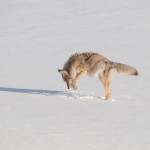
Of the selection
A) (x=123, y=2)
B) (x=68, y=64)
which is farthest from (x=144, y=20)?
(x=68, y=64)

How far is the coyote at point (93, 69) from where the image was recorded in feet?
48.2

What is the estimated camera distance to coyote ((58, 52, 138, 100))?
14703 millimetres

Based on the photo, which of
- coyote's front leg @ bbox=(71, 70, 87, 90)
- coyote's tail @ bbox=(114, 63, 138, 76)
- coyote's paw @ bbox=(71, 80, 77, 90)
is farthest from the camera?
coyote's paw @ bbox=(71, 80, 77, 90)

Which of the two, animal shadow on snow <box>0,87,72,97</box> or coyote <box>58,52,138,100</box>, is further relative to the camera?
animal shadow on snow <box>0,87,72,97</box>

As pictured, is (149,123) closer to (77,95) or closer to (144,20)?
(77,95)

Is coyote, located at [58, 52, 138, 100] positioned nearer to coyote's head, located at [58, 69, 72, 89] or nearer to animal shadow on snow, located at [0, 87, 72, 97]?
coyote's head, located at [58, 69, 72, 89]

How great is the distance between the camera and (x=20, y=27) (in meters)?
28.8

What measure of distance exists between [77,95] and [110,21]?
47.3ft

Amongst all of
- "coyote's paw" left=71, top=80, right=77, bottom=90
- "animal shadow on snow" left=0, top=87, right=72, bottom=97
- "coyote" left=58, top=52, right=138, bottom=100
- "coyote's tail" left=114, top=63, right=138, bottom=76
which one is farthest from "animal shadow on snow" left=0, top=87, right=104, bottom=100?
"coyote's tail" left=114, top=63, right=138, bottom=76

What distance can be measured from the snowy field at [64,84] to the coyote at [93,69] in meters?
0.39

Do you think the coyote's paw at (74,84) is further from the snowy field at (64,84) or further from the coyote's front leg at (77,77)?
the snowy field at (64,84)

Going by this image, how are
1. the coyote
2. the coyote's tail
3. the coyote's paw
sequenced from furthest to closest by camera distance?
1. the coyote's paw
2. the coyote
3. the coyote's tail

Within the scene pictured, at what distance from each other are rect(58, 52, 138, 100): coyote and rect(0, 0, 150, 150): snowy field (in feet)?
1.29

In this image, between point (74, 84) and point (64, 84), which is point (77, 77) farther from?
point (64, 84)
